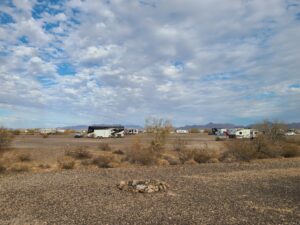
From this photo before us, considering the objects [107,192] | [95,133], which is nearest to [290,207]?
[107,192]

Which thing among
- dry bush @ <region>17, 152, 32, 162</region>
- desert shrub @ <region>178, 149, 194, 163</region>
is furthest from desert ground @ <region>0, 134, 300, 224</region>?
dry bush @ <region>17, 152, 32, 162</region>

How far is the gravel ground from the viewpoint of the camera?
32.5 feet

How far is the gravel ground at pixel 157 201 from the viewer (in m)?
9.91

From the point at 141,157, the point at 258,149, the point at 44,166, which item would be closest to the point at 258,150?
the point at 258,149

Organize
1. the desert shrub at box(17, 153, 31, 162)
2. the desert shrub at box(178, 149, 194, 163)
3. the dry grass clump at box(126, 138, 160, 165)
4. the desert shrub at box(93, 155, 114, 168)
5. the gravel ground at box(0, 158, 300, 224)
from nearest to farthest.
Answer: the gravel ground at box(0, 158, 300, 224)
the desert shrub at box(93, 155, 114, 168)
the dry grass clump at box(126, 138, 160, 165)
the desert shrub at box(178, 149, 194, 163)
the desert shrub at box(17, 153, 31, 162)

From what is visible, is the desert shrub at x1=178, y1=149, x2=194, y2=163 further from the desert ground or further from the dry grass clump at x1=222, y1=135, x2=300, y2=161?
the desert ground

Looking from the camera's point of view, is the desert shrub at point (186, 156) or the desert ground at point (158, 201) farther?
the desert shrub at point (186, 156)

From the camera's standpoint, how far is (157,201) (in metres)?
12.2

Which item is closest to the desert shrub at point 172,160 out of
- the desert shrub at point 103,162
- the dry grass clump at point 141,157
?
the dry grass clump at point 141,157

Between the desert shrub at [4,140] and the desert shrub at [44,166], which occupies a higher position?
the desert shrub at [4,140]

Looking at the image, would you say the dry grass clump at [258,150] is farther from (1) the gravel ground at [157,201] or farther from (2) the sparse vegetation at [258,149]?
(1) the gravel ground at [157,201]

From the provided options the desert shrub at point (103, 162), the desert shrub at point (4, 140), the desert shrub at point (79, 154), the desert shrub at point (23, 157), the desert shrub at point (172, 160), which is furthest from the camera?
the desert shrub at point (4, 140)

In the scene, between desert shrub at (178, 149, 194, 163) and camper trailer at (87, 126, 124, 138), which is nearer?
desert shrub at (178, 149, 194, 163)

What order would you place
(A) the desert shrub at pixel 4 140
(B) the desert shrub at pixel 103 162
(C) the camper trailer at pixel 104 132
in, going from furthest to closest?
(C) the camper trailer at pixel 104 132 < (A) the desert shrub at pixel 4 140 < (B) the desert shrub at pixel 103 162
